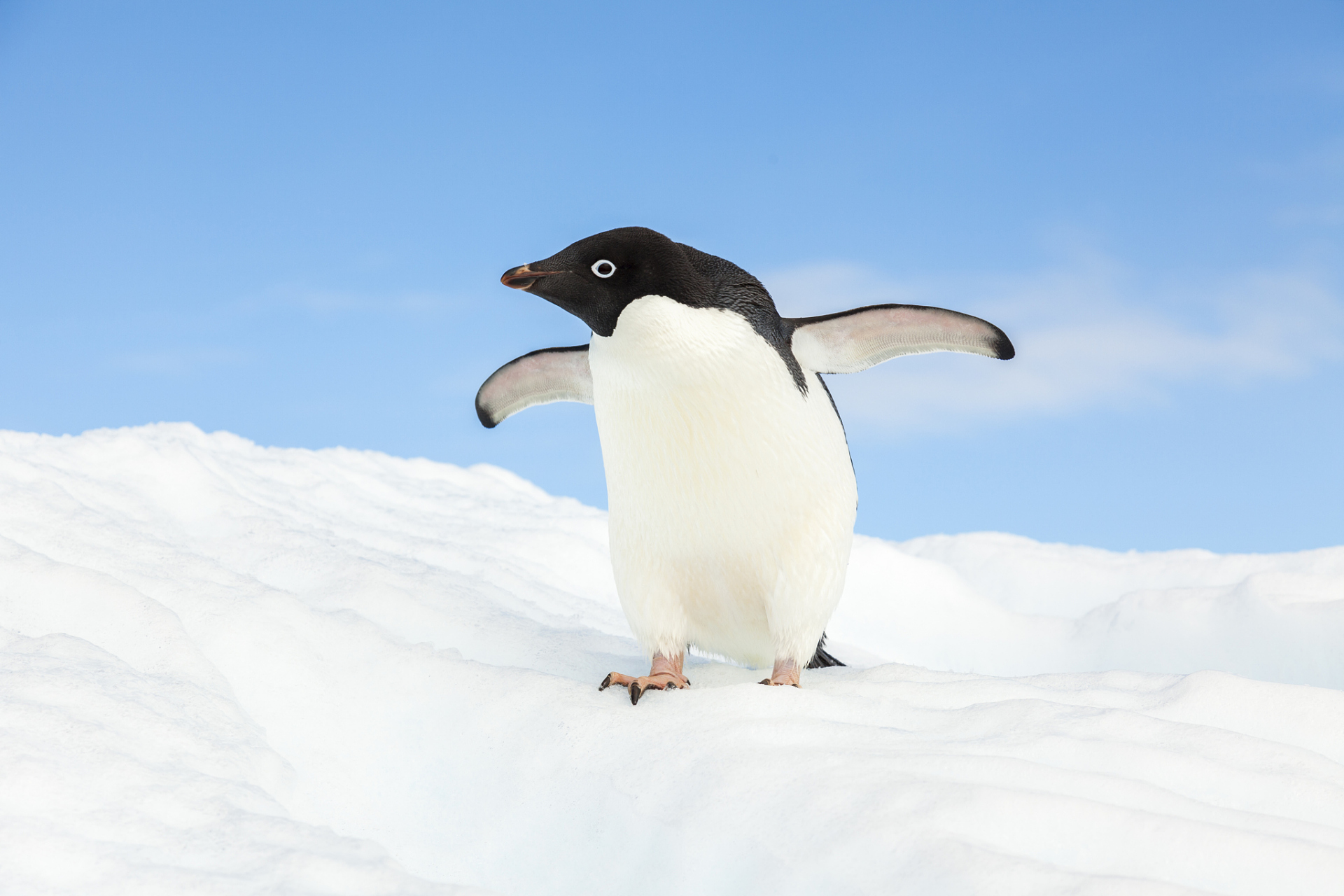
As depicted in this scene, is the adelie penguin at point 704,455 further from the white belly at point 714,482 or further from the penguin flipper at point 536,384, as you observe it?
the penguin flipper at point 536,384

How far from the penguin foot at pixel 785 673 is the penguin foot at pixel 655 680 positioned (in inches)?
9.6

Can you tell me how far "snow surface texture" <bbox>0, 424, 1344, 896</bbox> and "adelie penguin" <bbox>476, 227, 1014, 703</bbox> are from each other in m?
0.25

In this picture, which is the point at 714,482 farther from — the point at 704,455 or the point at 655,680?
the point at 655,680

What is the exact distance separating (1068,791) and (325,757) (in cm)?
173

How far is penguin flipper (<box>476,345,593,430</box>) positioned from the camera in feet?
10.8

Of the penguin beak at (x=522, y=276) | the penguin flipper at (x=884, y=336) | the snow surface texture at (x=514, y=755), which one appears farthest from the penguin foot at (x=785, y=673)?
the penguin beak at (x=522, y=276)

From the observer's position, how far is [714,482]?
266 centimetres

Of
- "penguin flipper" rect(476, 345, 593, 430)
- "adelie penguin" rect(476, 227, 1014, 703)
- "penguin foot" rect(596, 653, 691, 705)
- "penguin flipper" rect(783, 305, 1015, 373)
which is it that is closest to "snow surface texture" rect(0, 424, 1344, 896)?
"penguin foot" rect(596, 653, 691, 705)

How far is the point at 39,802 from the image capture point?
1790 mm

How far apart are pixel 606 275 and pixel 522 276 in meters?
0.22

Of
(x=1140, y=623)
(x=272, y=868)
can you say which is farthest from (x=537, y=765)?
(x=1140, y=623)

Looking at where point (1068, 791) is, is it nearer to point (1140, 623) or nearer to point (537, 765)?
point (537, 765)

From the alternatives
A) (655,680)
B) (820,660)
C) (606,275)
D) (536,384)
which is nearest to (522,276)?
(606,275)

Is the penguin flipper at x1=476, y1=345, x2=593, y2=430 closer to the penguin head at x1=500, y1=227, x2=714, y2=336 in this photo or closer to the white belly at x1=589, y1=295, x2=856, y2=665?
the white belly at x1=589, y1=295, x2=856, y2=665
